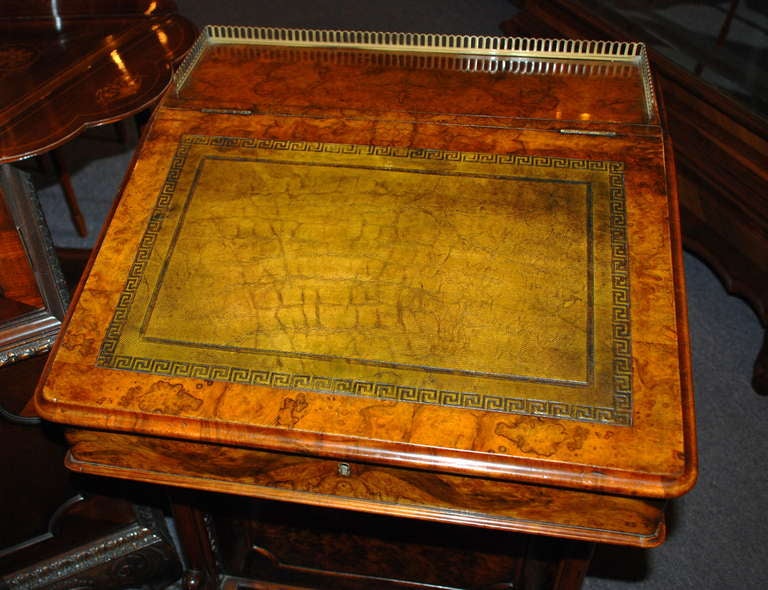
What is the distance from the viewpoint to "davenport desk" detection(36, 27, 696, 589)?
4.69 ft

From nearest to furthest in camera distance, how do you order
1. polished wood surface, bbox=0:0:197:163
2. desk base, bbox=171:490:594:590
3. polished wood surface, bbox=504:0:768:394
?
1. polished wood surface, bbox=0:0:197:163
2. desk base, bbox=171:490:594:590
3. polished wood surface, bbox=504:0:768:394

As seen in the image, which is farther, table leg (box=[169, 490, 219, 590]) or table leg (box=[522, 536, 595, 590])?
table leg (box=[169, 490, 219, 590])

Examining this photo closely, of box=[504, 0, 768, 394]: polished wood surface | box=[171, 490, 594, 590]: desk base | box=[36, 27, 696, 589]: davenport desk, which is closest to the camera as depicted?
box=[36, 27, 696, 589]: davenport desk

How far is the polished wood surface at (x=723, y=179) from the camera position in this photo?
2635 mm

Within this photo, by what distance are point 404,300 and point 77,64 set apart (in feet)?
4.22

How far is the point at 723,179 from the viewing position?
2.73m

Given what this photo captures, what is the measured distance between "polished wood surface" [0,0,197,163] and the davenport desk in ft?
0.83

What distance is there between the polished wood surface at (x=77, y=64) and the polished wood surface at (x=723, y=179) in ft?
4.89

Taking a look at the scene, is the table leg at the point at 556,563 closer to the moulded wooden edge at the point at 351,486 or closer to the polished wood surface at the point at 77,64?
the moulded wooden edge at the point at 351,486

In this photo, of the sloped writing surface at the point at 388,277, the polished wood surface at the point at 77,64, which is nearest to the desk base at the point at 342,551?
the sloped writing surface at the point at 388,277

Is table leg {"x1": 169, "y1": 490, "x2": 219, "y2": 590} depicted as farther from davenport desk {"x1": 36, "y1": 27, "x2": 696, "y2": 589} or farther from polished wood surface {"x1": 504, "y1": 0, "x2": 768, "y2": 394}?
polished wood surface {"x1": 504, "y1": 0, "x2": 768, "y2": 394}

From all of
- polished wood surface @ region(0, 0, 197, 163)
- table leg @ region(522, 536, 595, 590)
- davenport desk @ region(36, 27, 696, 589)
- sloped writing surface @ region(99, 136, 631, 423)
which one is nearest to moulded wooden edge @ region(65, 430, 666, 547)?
davenport desk @ region(36, 27, 696, 589)

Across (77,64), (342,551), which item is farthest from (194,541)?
(77,64)

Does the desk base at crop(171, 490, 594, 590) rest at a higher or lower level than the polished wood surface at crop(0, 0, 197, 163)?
lower
